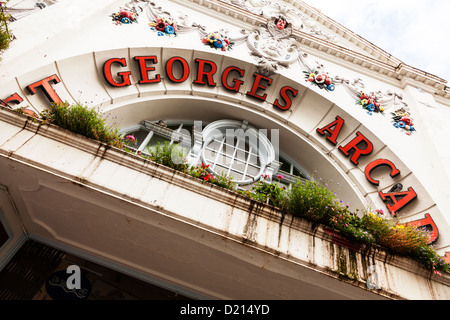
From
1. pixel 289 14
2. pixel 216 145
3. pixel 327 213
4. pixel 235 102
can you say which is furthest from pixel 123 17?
pixel 327 213

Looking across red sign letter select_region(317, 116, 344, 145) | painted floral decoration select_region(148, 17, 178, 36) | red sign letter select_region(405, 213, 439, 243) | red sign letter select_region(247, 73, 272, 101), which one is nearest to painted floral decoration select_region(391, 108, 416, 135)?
red sign letter select_region(317, 116, 344, 145)

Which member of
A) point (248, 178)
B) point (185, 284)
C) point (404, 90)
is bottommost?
point (185, 284)

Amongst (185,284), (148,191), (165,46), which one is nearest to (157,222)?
(148,191)

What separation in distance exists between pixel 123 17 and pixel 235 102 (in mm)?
4610

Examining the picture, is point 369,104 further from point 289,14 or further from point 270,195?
point 289,14

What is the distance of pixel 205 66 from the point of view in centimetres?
948

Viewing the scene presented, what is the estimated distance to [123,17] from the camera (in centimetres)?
905

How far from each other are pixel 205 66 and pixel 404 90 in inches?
308

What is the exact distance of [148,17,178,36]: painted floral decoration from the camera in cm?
928

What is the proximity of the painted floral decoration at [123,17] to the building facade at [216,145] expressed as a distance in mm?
43

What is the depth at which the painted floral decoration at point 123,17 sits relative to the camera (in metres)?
8.97

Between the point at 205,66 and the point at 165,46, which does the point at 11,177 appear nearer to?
the point at 165,46
